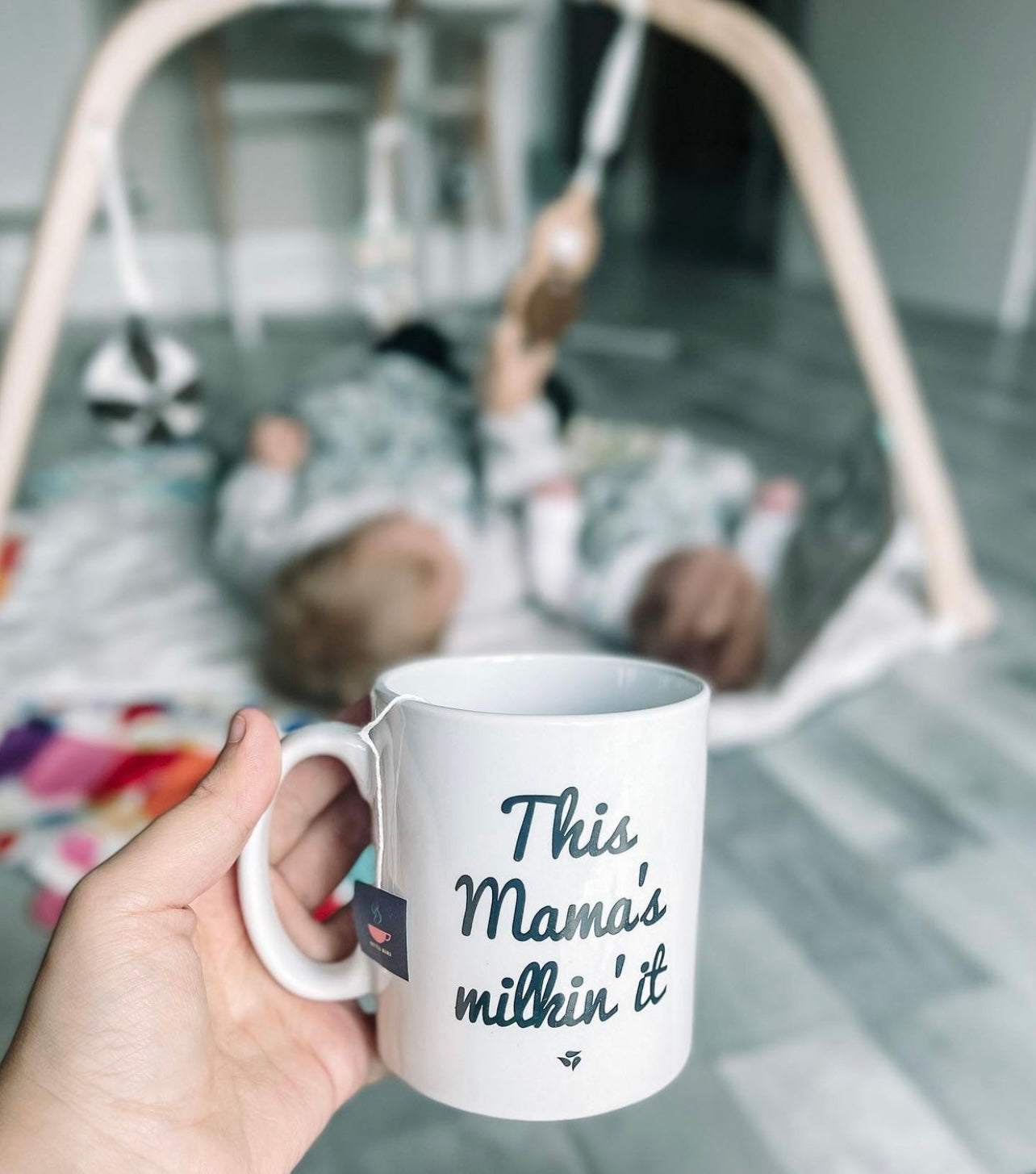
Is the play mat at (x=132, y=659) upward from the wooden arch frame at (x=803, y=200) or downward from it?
downward

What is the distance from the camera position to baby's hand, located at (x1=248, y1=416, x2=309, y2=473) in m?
1.34

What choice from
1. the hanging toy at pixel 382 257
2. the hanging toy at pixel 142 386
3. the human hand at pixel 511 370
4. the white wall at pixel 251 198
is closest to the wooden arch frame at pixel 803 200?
the hanging toy at pixel 142 386

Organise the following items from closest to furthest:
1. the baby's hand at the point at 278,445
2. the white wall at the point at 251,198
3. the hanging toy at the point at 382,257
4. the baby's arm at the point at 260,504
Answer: the baby's arm at the point at 260,504
the baby's hand at the point at 278,445
the hanging toy at the point at 382,257
the white wall at the point at 251,198

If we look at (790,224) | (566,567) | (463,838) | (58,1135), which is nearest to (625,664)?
(463,838)

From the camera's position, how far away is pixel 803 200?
1011 mm

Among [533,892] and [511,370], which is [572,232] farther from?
[533,892]

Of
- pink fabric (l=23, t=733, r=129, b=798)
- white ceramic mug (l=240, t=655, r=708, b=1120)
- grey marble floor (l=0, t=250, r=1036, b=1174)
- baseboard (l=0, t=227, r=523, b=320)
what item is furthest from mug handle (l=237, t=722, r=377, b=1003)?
baseboard (l=0, t=227, r=523, b=320)

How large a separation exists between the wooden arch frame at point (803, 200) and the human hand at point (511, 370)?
364 millimetres

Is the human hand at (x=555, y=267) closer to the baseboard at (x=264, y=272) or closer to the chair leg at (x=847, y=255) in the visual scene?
the chair leg at (x=847, y=255)

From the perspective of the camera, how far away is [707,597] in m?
1.02

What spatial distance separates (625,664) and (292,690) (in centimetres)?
72

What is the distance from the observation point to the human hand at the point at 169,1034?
315 mm

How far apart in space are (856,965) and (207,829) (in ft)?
1.72

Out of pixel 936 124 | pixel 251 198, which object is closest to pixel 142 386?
pixel 251 198
